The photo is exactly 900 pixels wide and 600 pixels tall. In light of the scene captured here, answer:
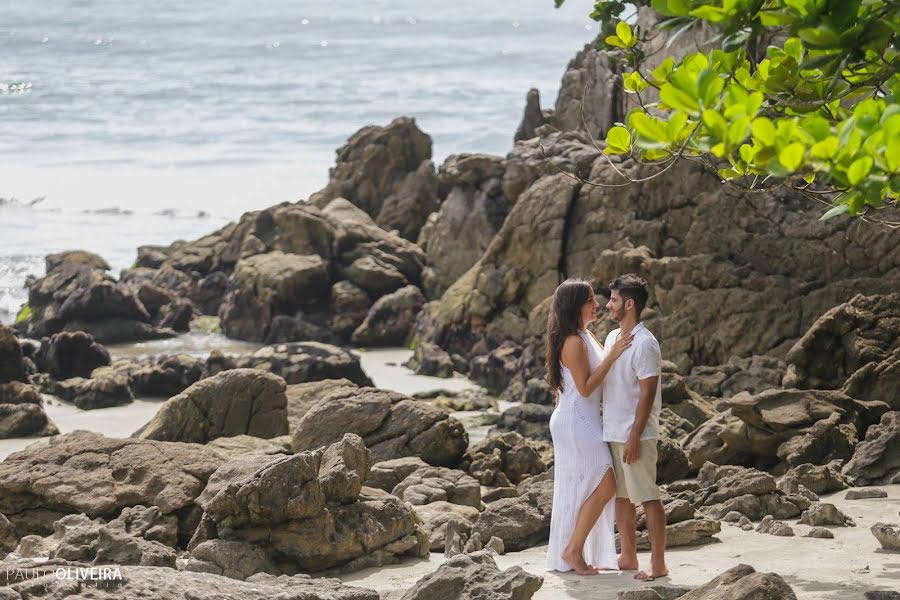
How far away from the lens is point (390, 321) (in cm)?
2153

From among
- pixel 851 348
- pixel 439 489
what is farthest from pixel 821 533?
pixel 851 348

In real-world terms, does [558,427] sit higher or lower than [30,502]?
higher

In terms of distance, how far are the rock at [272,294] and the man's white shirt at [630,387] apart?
49.4ft

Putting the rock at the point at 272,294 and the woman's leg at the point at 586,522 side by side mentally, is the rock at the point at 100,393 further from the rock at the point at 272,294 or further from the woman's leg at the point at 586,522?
the woman's leg at the point at 586,522

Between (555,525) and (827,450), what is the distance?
3766mm

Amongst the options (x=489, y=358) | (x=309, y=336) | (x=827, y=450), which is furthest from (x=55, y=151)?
(x=827, y=450)

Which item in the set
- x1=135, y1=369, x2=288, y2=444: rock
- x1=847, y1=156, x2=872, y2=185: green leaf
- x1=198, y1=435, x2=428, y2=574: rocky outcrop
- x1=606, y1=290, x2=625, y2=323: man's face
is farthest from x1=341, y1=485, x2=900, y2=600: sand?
x1=135, y1=369, x2=288, y2=444: rock

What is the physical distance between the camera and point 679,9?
4812mm

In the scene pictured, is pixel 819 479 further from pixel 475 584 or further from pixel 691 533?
pixel 475 584

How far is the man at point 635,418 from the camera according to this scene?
712cm

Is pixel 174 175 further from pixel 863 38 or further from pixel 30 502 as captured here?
pixel 863 38

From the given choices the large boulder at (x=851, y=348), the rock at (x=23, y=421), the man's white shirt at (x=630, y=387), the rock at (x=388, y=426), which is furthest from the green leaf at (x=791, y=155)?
the rock at (x=23, y=421)

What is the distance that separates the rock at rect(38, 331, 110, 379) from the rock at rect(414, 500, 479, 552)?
34.4 feet

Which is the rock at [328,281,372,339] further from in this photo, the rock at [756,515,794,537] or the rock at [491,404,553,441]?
the rock at [756,515,794,537]
